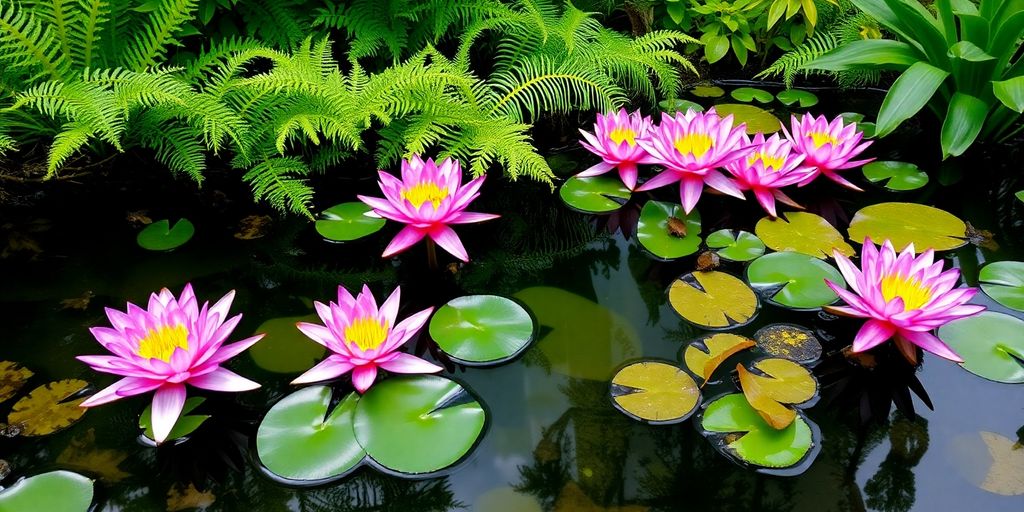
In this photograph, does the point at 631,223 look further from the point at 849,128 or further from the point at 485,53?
the point at 485,53

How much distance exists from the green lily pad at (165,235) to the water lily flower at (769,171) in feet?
7.13

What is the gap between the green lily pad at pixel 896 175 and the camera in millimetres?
2715

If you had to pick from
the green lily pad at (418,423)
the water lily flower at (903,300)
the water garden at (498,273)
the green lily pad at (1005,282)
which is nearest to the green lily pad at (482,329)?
the water garden at (498,273)

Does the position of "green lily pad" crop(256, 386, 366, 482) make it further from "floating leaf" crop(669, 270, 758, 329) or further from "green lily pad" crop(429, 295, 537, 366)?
"floating leaf" crop(669, 270, 758, 329)

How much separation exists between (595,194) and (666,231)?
39 cm

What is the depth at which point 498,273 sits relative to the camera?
2293 millimetres

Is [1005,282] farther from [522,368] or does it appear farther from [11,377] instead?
[11,377]

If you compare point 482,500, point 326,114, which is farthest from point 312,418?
point 326,114

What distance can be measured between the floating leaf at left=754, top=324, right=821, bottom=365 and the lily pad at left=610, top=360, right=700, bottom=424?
0.31 m

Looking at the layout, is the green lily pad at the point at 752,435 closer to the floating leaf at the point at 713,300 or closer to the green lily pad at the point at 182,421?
the floating leaf at the point at 713,300

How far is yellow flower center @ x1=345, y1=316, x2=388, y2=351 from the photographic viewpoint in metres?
1.76

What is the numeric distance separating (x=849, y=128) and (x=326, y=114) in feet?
7.12

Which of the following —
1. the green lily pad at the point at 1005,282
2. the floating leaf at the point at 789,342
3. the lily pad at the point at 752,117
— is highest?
the lily pad at the point at 752,117

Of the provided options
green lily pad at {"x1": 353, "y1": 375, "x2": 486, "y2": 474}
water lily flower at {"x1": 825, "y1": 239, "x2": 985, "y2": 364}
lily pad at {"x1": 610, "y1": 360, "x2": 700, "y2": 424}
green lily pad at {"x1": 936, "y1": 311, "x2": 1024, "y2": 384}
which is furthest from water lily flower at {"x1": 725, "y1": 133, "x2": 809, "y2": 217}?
green lily pad at {"x1": 353, "y1": 375, "x2": 486, "y2": 474}
